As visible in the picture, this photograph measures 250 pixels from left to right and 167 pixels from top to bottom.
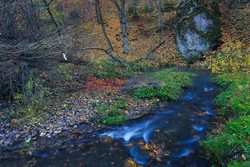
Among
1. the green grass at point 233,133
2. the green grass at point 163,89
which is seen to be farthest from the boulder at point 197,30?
the green grass at point 233,133

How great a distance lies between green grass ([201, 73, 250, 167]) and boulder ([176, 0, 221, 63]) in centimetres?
723

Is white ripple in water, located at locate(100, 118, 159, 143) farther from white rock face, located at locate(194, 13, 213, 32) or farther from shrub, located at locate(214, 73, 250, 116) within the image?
white rock face, located at locate(194, 13, 213, 32)

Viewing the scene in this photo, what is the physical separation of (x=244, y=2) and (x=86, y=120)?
55.0ft

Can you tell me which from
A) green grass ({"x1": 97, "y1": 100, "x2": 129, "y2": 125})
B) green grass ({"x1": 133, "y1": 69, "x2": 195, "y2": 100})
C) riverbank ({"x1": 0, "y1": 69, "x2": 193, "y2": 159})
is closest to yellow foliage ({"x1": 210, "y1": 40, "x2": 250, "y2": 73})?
green grass ({"x1": 133, "y1": 69, "x2": 195, "y2": 100})

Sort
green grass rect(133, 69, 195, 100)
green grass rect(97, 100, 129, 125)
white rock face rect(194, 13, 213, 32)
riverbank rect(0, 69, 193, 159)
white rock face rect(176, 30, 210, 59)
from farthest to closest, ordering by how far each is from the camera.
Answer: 1. white rock face rect(194, 13, 213, 32)
2. white rock face rect(176, 30, 210, 59)
3. green grass rect(133, 69, 195, 100)
4. green grass rect(97, 100, 129, 125)
5. riverbank rect(0, 69, 193, 159)

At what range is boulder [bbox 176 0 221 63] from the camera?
15406 millimetres

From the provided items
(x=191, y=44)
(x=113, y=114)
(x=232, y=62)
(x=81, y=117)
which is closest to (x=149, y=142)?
(x=113, y=114)

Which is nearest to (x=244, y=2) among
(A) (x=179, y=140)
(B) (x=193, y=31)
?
(B) (x=193, y=31)

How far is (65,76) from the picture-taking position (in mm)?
9852

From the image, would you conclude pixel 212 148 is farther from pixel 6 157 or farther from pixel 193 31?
pixel 193 31

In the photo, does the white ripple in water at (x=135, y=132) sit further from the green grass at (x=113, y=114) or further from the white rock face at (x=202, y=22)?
the white rock face at (x=202, y=22)

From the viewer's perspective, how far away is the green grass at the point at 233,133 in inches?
188

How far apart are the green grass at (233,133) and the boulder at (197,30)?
23.7 ft

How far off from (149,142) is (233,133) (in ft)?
7.09
